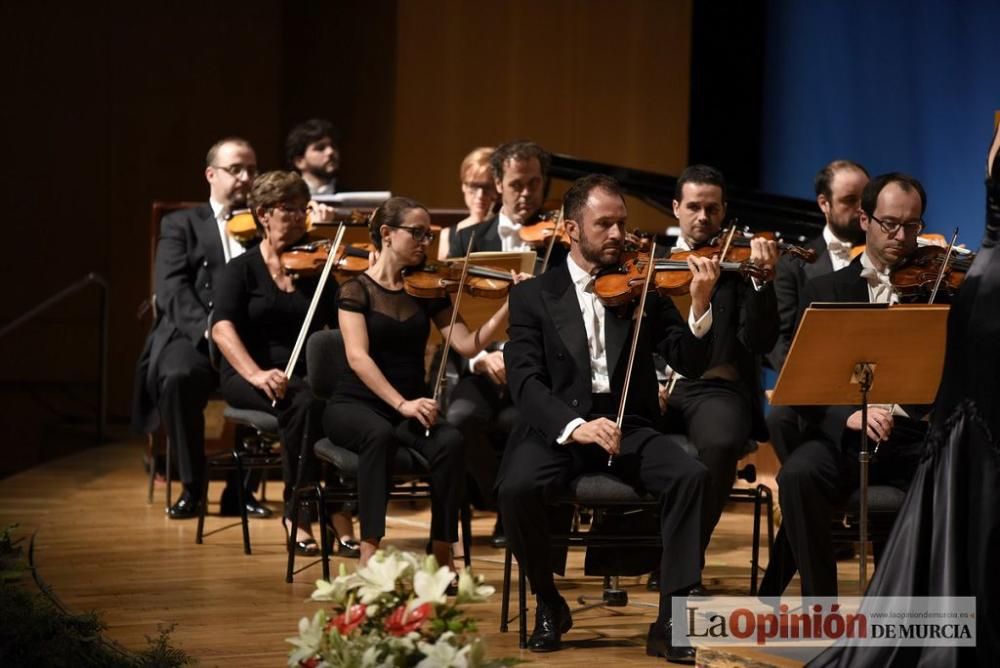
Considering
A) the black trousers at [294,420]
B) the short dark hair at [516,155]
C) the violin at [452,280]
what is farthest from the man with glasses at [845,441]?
the black trousers at [294,420]

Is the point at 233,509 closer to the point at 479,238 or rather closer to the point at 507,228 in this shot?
the point at 479,238

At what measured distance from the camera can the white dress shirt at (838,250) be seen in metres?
4.52

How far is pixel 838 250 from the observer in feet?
14.9

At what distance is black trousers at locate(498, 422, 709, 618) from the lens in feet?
11.5

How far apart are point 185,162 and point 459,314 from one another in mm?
4295

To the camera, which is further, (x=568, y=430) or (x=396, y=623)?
(x=568, y=430)

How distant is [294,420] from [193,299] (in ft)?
3.55

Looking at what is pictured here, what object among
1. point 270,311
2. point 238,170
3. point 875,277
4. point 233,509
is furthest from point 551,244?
point 233,509

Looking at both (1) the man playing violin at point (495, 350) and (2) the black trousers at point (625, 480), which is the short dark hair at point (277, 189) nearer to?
(1) the man playing violin at point (495, 350)

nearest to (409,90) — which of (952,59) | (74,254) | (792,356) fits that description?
(74,254)

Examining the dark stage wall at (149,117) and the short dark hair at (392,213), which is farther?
the dark stage wall at (149,117)

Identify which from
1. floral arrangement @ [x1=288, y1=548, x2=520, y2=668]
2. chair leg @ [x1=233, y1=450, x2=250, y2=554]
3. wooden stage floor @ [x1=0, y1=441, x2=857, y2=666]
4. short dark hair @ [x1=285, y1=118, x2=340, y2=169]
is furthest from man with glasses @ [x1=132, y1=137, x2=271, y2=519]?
floral arrangement @ [x1=288, y1=548, x2=520, y2=668]

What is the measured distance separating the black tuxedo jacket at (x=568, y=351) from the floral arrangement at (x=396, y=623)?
5.27 ft

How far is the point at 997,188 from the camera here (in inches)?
106
